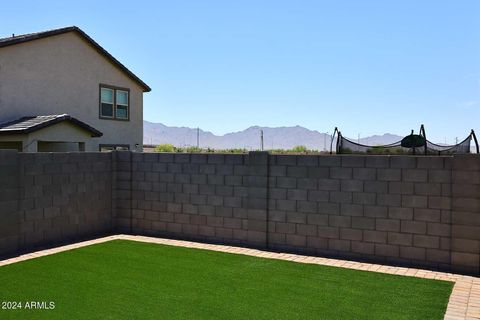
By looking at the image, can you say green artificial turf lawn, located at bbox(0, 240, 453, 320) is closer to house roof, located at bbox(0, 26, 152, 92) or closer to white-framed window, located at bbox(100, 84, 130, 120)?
house roof, located at bbox(0, 26, 152, 92)

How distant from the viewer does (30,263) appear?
7.31 m

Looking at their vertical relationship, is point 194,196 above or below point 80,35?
below

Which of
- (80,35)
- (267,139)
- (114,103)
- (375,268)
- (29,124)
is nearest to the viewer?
(375,268)

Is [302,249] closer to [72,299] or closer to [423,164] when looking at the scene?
[423,164]

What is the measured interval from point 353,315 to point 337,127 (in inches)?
288

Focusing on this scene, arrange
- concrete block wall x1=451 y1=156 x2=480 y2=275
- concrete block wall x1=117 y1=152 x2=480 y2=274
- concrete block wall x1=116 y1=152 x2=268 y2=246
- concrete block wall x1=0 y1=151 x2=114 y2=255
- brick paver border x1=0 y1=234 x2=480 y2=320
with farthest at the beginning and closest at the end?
concrete block wall x1=116 y1=152 x2=268 y2=246 < concrete block wall x1=0 y1=151 x2=114 y2=255 < concrete block wall x1=117 y1=152 x2=480 y2=274 < concrete block wall x1=451 y1=156 x2=480 y2=275 < brick paver border x1=0 y1=234 x2=480 y2=320

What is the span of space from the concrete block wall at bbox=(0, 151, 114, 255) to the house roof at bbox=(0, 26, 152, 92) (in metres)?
7.16

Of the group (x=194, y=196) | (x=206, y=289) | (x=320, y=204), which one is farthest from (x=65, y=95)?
(x=206, y=289)

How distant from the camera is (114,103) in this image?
61.9ft

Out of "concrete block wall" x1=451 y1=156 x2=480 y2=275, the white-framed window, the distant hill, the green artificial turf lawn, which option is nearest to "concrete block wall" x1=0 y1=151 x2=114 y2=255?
the green artificial turf lawn

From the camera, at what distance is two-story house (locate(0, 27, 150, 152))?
14516 mm

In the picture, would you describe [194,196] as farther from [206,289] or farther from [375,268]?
[375,268]

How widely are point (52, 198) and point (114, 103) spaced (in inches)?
417

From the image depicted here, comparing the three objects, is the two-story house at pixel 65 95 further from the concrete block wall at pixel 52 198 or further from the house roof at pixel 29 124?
the concrete block wall at pixel 52 198
